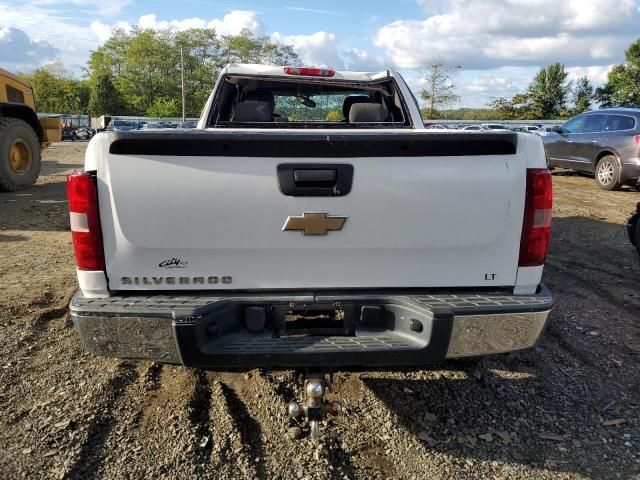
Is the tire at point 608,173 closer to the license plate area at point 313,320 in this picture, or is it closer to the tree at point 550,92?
the license plate area at point 313,320

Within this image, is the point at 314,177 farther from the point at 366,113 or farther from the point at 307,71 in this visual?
the point at 307,71

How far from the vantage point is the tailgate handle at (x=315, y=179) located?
92.7 inches

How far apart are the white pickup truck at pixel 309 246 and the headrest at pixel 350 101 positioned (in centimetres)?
298

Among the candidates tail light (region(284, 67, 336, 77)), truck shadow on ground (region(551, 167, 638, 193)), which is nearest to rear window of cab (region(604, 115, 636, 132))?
truck shadow on ground (region(551, 167, 638, 193))

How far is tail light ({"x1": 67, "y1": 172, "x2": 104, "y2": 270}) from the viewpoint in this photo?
2307 millimetres

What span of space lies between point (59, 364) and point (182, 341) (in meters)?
1.78

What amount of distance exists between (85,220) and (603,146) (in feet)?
38.2

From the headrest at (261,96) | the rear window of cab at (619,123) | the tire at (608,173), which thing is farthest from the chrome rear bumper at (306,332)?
the rear window of cab at (619,123)

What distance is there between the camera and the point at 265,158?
7.71ft

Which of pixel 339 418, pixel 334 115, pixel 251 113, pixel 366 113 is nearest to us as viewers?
pixel 339 418

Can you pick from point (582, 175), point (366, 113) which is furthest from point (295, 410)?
point (582, 175)

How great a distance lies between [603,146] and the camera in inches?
443

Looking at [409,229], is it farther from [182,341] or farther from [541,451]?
[541,451]

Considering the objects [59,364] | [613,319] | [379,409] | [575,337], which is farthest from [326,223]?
[613,319]
